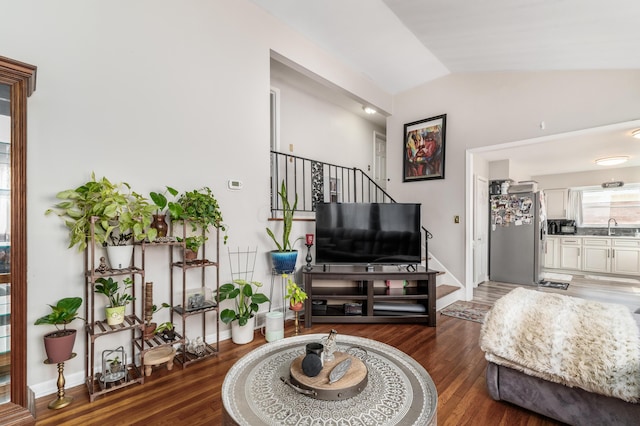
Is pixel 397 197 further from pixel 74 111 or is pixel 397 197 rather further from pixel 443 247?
pixel 74 111

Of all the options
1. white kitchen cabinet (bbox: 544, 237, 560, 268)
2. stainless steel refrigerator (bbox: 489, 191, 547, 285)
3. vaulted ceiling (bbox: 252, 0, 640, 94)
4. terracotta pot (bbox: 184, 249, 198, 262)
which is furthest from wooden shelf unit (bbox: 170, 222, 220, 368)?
white kitchen cabinet (bbox: 544, 237, 560, 268)

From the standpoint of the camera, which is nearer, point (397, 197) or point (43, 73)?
point (43, 73)

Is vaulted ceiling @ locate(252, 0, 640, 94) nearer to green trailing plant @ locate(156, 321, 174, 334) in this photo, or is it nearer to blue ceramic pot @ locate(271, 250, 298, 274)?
blue ceramic pot @ locate(271, 250, 298, 274)

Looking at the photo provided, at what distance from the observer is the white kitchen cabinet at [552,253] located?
6.70 metres

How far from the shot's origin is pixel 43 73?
1.90m

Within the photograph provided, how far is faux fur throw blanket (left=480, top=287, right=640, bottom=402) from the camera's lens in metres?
1.42

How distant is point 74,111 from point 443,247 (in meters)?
4.50

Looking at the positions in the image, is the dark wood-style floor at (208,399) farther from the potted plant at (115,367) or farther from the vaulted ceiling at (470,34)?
the vaulted ceiling at (470,34)

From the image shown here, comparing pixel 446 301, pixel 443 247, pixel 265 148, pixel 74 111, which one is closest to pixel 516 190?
pixel 443 247

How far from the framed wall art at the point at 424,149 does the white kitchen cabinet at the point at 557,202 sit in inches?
184

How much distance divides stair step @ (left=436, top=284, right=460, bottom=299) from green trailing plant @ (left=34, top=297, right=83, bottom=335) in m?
3.62

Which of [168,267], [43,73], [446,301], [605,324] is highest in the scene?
[43,73]

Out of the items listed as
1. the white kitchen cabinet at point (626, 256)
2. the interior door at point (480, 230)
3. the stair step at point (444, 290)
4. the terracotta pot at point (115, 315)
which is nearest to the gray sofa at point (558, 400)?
the stair step at point (444, 290)

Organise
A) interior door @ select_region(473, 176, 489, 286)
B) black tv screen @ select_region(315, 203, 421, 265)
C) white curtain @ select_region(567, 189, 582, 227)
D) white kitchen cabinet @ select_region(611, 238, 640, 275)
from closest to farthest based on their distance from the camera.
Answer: black tv screen @ select_region(315, 203, 421, 265)
interior door @ select_region(473, 176, 489, 286)
white kitchen cabinet @ select_region(611, 238, 640, 275)
white curtain @ select_region(567, 189, 582, 227)
